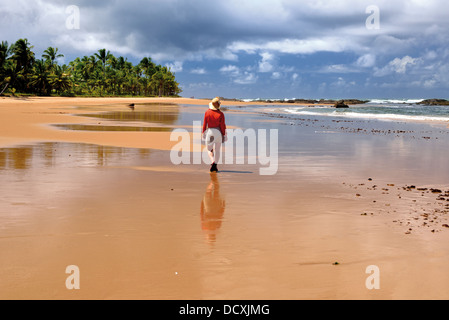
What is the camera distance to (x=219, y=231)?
6801mm

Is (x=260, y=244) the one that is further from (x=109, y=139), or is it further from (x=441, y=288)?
(x=109, y=139)

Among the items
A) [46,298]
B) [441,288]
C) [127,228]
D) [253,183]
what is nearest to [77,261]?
[46,298]

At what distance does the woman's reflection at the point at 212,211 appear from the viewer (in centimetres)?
681

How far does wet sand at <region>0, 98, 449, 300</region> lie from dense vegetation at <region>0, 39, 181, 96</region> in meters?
86.1

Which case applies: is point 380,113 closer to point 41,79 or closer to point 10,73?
point 10,73

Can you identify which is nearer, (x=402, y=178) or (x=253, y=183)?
(x=253, y=183)

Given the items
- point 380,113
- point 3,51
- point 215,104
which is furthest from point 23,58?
point 215,104

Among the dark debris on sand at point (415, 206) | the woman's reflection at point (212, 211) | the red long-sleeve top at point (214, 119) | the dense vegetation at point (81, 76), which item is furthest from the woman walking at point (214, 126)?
the dense vegetation at point (81, 76)

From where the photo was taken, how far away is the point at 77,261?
540cm

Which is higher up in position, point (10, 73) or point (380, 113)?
point (10, 73)

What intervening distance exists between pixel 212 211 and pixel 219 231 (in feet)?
4.32

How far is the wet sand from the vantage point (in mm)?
4820
